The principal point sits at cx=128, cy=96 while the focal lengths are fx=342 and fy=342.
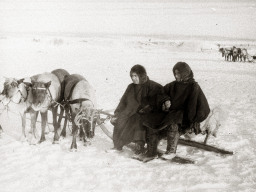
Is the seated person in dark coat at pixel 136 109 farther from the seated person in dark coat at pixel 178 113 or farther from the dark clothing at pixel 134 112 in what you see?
the seated person in dark coat at pixel 178 113

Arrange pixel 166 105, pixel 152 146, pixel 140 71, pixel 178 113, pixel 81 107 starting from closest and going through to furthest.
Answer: pixel 178 113
pixel 166 105
pixel 152 146
pixel 140 71
pixel 81 107

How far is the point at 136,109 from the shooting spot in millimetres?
6742

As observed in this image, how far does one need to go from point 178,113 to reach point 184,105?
0.85 feet

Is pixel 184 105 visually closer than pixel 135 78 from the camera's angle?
Yes

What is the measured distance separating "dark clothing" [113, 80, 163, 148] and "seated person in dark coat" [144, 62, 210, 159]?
0.25 meters

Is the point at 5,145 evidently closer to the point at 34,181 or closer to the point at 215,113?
the point at 34,181

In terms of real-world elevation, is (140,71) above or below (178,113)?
above

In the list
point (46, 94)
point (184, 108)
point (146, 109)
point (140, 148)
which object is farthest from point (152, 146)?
point (46, 94)

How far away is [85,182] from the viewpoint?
5.40 metres

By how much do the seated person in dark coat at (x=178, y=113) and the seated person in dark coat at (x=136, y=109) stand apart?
242 millimetres

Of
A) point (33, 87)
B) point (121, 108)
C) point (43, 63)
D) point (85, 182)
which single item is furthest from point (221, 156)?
point (43, 63)

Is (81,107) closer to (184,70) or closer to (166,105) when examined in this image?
(166,105)

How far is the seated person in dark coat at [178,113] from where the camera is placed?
6.15 m

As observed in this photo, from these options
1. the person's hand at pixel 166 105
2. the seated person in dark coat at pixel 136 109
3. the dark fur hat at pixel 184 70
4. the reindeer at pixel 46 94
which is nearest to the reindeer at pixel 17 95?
the reindeer at pixel 46 94
